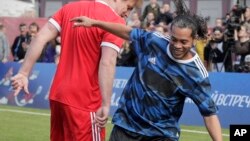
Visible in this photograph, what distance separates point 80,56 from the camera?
21.1ft

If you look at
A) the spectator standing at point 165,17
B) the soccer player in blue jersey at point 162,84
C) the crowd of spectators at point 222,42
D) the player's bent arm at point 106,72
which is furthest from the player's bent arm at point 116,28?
the spectator standing at point 165,17

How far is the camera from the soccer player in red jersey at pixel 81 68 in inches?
249

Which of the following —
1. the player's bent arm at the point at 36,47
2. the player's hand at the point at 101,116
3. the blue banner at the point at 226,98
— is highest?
the player's bent arm at the point at 36,47

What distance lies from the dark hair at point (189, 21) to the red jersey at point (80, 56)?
494 mm

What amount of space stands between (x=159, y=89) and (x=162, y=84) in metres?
0.05

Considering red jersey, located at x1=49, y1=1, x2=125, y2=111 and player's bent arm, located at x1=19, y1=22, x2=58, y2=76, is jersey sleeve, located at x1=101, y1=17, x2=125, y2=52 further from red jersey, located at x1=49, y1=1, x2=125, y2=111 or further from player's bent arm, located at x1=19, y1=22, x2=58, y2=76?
player's bent arm, located at x1=19, y1=22, x2=58, y2=76

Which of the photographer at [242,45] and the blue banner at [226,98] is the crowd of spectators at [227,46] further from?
the blue banner at [226,98]

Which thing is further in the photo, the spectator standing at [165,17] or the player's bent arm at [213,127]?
the spectator standing at [165,17]

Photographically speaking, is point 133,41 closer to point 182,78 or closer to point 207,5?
point 182,78

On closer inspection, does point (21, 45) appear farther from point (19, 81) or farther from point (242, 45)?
point (19, 81)

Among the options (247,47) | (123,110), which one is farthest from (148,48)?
(247,47)

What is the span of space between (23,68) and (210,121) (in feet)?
5.23

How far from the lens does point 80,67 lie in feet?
21.2

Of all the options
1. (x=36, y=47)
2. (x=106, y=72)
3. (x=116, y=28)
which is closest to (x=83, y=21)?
(x=116, y=28)
